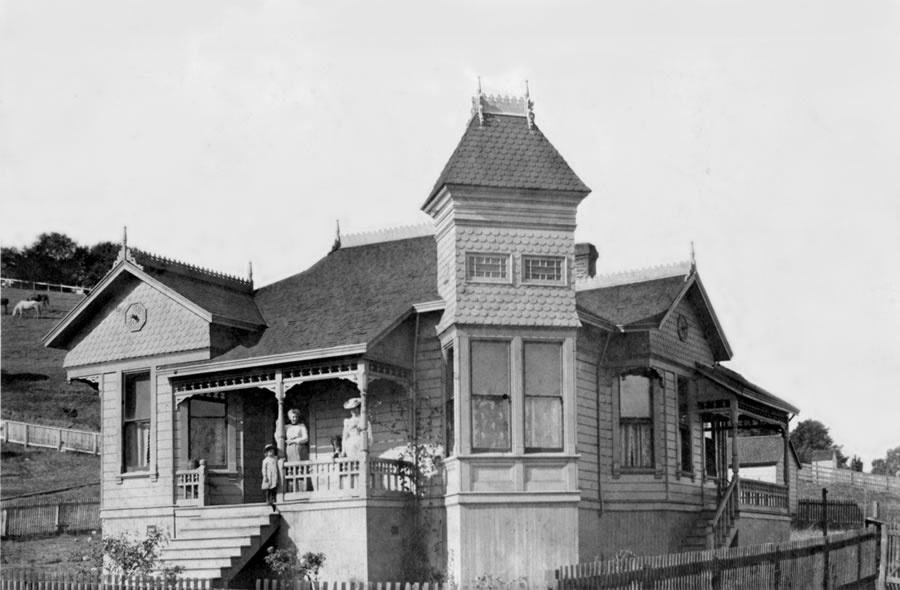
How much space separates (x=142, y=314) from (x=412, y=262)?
6010mm

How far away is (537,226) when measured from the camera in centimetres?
2420

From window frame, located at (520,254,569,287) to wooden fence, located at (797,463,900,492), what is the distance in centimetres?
5268

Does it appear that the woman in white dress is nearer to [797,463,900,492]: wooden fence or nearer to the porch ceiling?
the porch ceiling

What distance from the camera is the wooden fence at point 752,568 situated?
1869 cm

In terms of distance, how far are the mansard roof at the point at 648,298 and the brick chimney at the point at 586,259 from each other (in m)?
0.67

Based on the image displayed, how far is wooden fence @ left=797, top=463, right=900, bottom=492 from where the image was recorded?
238 feet

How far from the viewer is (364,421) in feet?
78.1

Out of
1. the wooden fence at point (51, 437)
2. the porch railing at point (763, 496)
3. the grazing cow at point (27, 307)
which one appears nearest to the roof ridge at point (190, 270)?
the porch railing at point (763, 496)

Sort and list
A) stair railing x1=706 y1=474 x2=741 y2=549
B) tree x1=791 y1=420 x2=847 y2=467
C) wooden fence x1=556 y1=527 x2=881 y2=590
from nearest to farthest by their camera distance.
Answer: wooden fence x1=556 y1=527 x2=881 y2=590 → stair railing x1=706 y1=474 x2=741 y2=549 → tree x1=791 y1=420 x2=847 y2=467

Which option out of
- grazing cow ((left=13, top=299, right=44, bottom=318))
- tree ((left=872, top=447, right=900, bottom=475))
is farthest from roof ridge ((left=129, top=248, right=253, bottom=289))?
tree ((left=872, top=447, right=900, bottom=475))

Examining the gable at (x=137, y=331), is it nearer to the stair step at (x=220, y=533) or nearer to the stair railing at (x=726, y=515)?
the stair step at (x=220, y=533)

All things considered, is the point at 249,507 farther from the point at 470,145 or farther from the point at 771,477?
the point at 771,477

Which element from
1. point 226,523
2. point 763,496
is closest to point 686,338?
point 763,496

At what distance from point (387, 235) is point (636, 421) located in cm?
713
